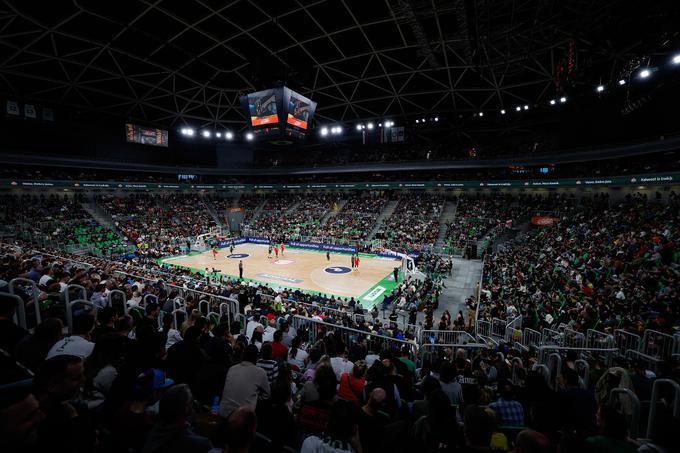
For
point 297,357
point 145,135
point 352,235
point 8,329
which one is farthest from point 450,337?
point 145,135

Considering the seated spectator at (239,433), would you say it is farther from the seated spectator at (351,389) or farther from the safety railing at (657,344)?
the safety railing at (657,344)

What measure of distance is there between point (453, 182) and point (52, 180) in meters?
48.7

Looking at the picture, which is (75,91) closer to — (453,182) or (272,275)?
(272,275)

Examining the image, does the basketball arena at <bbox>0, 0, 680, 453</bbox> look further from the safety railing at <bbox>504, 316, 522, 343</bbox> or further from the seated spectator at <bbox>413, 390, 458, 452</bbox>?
the safety railing at <bbox>504, 316, 522, 343</bbox>

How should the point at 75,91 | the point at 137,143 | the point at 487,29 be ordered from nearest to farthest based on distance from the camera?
1. the point at 487,29
2. the point at 75,91
3. the point at 137,143

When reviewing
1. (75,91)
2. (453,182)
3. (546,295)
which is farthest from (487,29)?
(75,91)

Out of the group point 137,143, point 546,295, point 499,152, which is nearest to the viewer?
point 546,295

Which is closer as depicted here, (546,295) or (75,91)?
(546,295)

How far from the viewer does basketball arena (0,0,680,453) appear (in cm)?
315

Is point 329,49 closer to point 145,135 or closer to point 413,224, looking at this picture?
point 413,224

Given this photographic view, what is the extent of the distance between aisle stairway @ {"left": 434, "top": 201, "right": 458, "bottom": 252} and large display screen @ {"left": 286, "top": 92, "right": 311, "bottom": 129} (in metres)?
19.1

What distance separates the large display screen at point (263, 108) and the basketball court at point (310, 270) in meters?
13.0

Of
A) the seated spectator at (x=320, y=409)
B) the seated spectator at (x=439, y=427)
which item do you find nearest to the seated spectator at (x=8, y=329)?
the seated spectator at (x=320, y=409)

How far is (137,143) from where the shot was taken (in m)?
42.5
